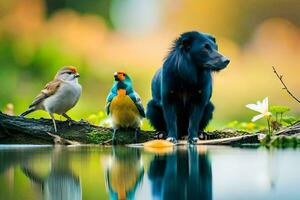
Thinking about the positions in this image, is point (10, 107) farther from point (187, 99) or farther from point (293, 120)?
point (293, 120)

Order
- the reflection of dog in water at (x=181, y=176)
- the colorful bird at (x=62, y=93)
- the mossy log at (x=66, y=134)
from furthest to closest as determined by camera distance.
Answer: the colorful bird at (x=62, y=93)
the mossy log at (x=66, y=134)
the reflection of dog in water at (x=181, y=176)

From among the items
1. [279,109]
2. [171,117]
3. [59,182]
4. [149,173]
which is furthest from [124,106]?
[59,182]

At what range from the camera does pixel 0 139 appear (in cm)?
300

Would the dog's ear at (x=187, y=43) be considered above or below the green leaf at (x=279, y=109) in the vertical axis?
above

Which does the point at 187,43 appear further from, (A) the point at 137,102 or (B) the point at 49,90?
(B) the point at 49,90

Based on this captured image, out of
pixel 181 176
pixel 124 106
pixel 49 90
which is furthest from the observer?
pixel 49 90

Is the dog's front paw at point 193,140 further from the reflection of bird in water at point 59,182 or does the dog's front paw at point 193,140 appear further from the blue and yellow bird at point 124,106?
the reflection of bird in water at point 59,182

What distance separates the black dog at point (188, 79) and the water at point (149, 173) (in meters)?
0.38

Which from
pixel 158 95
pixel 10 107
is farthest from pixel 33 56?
pixel 158 95

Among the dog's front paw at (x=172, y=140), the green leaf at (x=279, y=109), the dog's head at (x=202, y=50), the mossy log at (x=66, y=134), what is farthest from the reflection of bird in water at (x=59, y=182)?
the green leaf at (x=279, y=109)

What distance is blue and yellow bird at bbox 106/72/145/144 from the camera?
302cm

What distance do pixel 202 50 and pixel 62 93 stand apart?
717 millimetres

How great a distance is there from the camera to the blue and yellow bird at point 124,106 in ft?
9.90

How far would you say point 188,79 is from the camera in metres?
3.06
